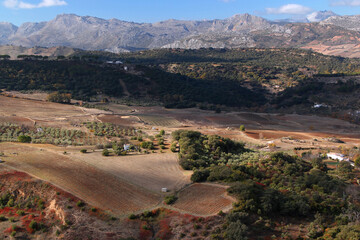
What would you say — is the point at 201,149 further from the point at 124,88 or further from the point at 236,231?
the point at 124,88

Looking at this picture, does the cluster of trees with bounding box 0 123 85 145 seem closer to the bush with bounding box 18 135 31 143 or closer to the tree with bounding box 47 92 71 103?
the bush with bounding box 18 135 31 143

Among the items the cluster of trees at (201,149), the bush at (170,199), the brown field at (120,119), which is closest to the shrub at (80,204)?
the bush at (170,199)

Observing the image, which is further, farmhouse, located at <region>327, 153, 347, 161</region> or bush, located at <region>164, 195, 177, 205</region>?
farmhouse, located at <region>327, 153, 347, 161</region>

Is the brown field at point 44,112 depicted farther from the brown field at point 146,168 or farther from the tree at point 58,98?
the brown field at point 146,168

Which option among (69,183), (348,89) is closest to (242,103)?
(348,89)

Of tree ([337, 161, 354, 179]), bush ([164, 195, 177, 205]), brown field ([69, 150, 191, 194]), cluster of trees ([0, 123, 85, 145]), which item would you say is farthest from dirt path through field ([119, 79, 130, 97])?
bush ([164, 195, 177, 205])

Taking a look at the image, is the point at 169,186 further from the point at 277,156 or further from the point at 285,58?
the point at 285,58

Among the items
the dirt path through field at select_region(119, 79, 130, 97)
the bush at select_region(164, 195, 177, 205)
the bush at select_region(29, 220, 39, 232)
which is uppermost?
the dirt path through field at select_region(119, 79, 130, 97)
